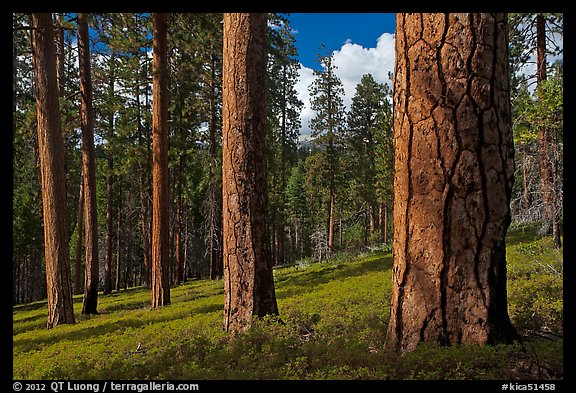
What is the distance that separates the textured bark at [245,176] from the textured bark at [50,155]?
20.5ft

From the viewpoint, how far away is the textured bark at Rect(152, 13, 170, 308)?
11.2 m

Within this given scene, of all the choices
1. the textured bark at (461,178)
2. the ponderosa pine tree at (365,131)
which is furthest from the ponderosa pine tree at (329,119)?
the textured bark at (461,178)

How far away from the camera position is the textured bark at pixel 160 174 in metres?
11.2

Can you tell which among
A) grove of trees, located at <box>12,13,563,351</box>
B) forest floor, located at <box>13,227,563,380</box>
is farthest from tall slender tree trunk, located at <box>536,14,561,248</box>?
forest floor, located at <box>13,227,563,380</box>

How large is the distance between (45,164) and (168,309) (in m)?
5.41

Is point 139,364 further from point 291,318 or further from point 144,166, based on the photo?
point 144,166

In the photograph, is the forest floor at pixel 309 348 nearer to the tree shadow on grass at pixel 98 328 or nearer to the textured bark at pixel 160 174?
the tree shadow on grass at pixel 98 328

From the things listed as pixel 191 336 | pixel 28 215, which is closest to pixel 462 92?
pixel 191 336

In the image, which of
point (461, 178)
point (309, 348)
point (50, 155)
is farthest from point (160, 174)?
point (461, 178)

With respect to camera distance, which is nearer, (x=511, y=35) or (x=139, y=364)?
(x=139, y=364)

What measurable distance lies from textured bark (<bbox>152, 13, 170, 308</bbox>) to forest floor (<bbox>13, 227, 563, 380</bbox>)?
2244 millimetres
